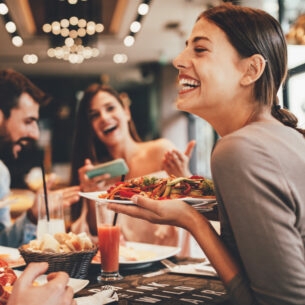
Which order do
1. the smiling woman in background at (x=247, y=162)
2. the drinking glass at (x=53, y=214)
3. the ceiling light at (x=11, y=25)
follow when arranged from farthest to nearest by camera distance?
the ceiling light at (x=11, y=25), the drinking glass at (x=53, y=214), the smiling woman in background at (x=247, y=162)

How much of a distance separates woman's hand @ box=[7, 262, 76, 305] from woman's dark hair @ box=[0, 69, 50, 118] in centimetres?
242

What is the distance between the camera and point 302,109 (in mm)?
3721

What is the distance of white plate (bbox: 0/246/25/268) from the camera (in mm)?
1890

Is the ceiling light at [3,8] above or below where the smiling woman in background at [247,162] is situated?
above

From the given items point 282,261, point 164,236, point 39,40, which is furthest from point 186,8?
point 282,261

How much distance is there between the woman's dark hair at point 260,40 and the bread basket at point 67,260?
86cm

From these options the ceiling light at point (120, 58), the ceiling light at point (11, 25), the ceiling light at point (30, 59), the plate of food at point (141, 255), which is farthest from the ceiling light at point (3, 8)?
the ceiling light at point (30, 59)

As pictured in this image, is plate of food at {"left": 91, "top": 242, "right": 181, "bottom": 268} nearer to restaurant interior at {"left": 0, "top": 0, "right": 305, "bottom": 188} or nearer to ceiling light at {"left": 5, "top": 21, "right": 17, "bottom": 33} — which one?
restaurant interior at {"left": 0, "top": 0, "right": 305, "bottom": 188}

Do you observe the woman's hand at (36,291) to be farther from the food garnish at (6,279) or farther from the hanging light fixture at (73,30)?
the hanging light fixture at (73,30)

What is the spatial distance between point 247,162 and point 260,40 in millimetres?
461

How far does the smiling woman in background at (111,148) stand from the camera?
2.93m

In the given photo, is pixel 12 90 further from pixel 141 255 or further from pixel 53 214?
pixel 141 255

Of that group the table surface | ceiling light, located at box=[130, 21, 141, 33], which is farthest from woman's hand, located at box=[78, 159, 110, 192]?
ceiling light, located at box=[130, 21, 141, 33]

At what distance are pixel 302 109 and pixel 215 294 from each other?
99.6 inches
